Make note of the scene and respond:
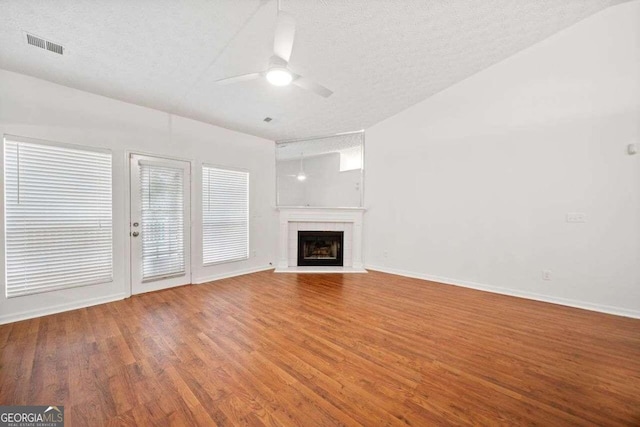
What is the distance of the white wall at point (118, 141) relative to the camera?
2797 mm

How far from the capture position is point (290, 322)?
9.14 feet

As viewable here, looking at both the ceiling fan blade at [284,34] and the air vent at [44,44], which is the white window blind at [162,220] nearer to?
the air vent at [44,44]

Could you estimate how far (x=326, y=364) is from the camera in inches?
79.5

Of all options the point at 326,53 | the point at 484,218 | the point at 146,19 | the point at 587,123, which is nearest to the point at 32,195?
the point at 146,19

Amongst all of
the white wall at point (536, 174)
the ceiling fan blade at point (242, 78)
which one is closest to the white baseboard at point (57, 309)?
the ceiling fan blade at point (242, 78)

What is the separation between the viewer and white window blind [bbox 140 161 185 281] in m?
3.75

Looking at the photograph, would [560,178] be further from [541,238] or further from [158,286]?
[158,286]

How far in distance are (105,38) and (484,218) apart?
541 centimetres

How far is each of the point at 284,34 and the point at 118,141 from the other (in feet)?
10.2

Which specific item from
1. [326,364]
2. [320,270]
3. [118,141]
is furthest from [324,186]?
[326,364]

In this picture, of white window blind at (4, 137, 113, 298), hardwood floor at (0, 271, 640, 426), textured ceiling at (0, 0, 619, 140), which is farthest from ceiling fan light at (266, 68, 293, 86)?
white window blind at (4, 137, 113, 298)

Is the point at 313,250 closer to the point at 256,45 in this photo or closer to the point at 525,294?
the point at 525,294

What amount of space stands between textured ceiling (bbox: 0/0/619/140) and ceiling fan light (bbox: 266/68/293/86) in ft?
2.39

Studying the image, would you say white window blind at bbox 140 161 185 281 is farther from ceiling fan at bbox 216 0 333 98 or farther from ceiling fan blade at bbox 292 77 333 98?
ceiling fan blade at bbox 292 77 333 98
